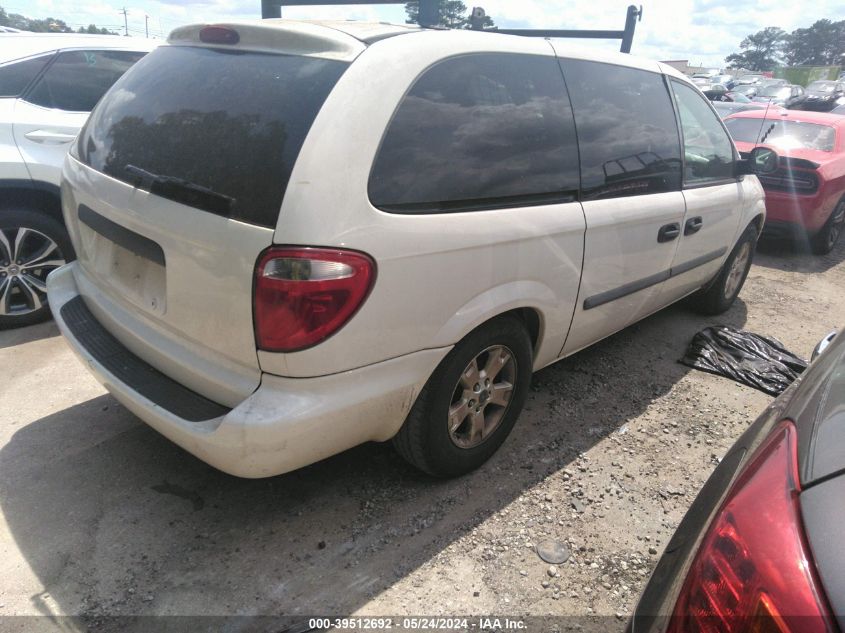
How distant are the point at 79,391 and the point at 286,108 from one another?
7.13 feet

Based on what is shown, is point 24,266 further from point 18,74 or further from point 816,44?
point 816,44

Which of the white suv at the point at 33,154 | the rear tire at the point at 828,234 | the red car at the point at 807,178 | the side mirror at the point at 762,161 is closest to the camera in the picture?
the white suv at the point at 33,154

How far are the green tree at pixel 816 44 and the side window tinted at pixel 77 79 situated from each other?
11197 centimetres

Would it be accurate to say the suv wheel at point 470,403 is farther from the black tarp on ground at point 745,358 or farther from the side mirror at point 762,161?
the side mirror at point 762,161

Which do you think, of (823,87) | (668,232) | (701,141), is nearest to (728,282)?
(701,141)

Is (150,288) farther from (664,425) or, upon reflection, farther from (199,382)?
(664,425)

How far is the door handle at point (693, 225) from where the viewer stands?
3.48m

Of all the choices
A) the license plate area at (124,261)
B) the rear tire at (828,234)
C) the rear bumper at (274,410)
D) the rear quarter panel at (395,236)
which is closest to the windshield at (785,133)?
the rear tire at (828,234)

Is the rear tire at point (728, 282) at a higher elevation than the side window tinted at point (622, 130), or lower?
lower

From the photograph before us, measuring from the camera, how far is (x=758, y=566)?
3.19 feet

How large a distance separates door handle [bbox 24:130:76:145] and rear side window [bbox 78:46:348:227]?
1.77m

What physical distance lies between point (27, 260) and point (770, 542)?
4.31 metres

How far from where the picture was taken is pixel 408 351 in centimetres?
213

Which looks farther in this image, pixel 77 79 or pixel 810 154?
pixel 810 154
